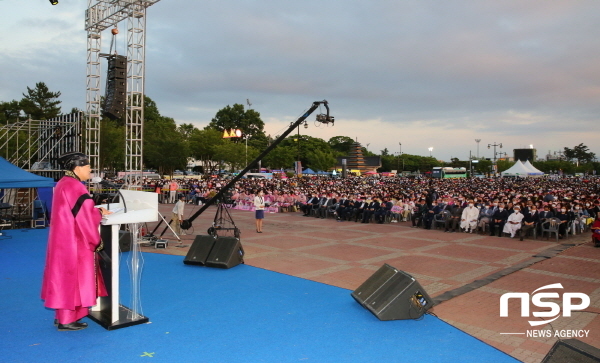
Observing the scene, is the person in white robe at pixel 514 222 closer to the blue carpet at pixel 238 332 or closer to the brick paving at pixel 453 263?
the brick paving at pixel 453 263

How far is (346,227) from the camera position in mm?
17938

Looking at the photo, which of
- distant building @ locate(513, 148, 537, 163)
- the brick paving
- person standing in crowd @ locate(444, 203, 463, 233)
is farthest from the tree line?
distant building @ locate(513, 148, 537, 163)

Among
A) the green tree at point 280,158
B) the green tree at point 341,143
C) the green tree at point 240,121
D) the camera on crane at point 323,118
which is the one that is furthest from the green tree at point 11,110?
the green tree at point 341,143

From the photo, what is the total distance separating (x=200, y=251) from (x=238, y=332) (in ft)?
14.8

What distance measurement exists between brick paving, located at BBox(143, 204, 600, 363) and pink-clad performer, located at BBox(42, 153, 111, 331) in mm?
4535

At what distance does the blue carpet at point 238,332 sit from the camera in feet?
15.8

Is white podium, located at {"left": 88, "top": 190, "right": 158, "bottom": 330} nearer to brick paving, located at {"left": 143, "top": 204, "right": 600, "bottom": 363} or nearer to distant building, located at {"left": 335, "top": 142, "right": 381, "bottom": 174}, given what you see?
brick paving, located at {"left": 143, "top": 204, "right": 600, "bottom": 363}

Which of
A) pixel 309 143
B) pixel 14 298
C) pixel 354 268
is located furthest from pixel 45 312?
pixel 309 143

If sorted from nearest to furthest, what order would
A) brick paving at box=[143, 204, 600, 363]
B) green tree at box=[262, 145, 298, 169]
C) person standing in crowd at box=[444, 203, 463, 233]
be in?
brick paving at box=[143, 204, 600, 363], person standing in crowd at box=[444, 203, 463, 233], green tree at box=[262, 145, 298, 169]

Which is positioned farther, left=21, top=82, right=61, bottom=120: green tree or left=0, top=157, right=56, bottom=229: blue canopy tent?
left=21, top=82, right=61, bottom=120: green tree

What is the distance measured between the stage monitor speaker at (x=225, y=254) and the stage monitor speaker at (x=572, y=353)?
23.4ft

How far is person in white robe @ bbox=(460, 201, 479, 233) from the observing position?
53.0ft

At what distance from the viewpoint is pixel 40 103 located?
196 ft

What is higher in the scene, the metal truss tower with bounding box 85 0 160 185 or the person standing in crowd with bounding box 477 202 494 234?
the metal truss tower with bounding box 85 0 160 185
